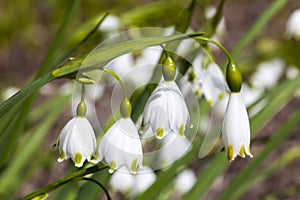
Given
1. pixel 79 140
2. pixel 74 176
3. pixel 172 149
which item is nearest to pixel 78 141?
pixel 79 140

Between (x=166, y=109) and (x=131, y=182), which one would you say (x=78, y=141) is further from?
(x=131, y=182)

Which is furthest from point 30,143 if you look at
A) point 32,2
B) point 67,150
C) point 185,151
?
point 32,2

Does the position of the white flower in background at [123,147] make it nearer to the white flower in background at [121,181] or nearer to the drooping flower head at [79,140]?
the drooping flower head at [79,140]

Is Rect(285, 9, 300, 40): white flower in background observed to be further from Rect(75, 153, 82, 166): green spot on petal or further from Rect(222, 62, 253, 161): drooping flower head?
Rect(75, 153, 82, 166): green spot on petal

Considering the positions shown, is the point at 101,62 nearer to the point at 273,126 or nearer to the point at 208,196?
the point at 208,196

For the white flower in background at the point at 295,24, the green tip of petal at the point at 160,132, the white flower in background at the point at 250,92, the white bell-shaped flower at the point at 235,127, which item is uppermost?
the green tip of petal at the point at 160,132

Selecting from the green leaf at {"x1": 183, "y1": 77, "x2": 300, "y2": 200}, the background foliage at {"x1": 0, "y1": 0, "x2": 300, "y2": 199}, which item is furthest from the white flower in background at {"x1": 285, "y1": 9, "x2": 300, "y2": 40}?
the green leaf at {"x1": 183, "y1": 77, "x2": 300, "y2": 200}

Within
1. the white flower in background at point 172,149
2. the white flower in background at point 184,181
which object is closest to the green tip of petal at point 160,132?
the white flower in background at point 172,149
